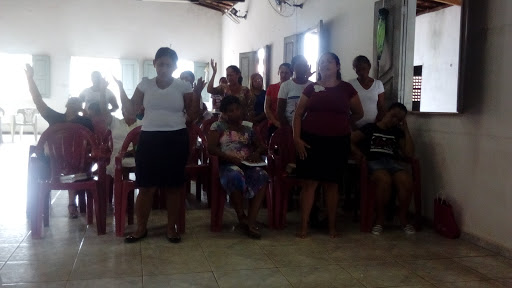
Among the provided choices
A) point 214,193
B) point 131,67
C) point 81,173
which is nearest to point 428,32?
point 214,193

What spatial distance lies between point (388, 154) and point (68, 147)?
93.1 inches

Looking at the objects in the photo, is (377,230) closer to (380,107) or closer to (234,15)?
(380,107)

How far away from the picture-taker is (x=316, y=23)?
5855mm

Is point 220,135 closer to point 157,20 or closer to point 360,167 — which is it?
point 360,167

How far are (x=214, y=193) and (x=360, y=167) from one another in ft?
3.58

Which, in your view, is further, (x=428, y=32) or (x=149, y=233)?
(x=428, y=32)

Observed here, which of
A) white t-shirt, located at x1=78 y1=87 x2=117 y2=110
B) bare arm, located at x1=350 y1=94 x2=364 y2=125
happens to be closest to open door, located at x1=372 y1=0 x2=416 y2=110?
bare arm, located at x1=350 y1=94 x2=364 y2=125

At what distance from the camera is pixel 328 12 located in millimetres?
5508

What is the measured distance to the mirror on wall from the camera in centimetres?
359

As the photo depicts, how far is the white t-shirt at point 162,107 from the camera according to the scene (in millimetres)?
3049

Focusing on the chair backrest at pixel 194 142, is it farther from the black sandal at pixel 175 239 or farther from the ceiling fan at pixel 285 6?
the ceiling fan at pixel 285 6

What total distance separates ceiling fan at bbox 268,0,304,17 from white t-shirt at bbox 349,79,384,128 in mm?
2914

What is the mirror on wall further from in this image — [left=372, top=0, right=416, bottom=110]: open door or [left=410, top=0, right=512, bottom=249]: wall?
[left=410, top=0, right=512, bottom=249]: wall

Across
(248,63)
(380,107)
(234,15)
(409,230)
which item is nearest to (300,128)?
(380,107)
